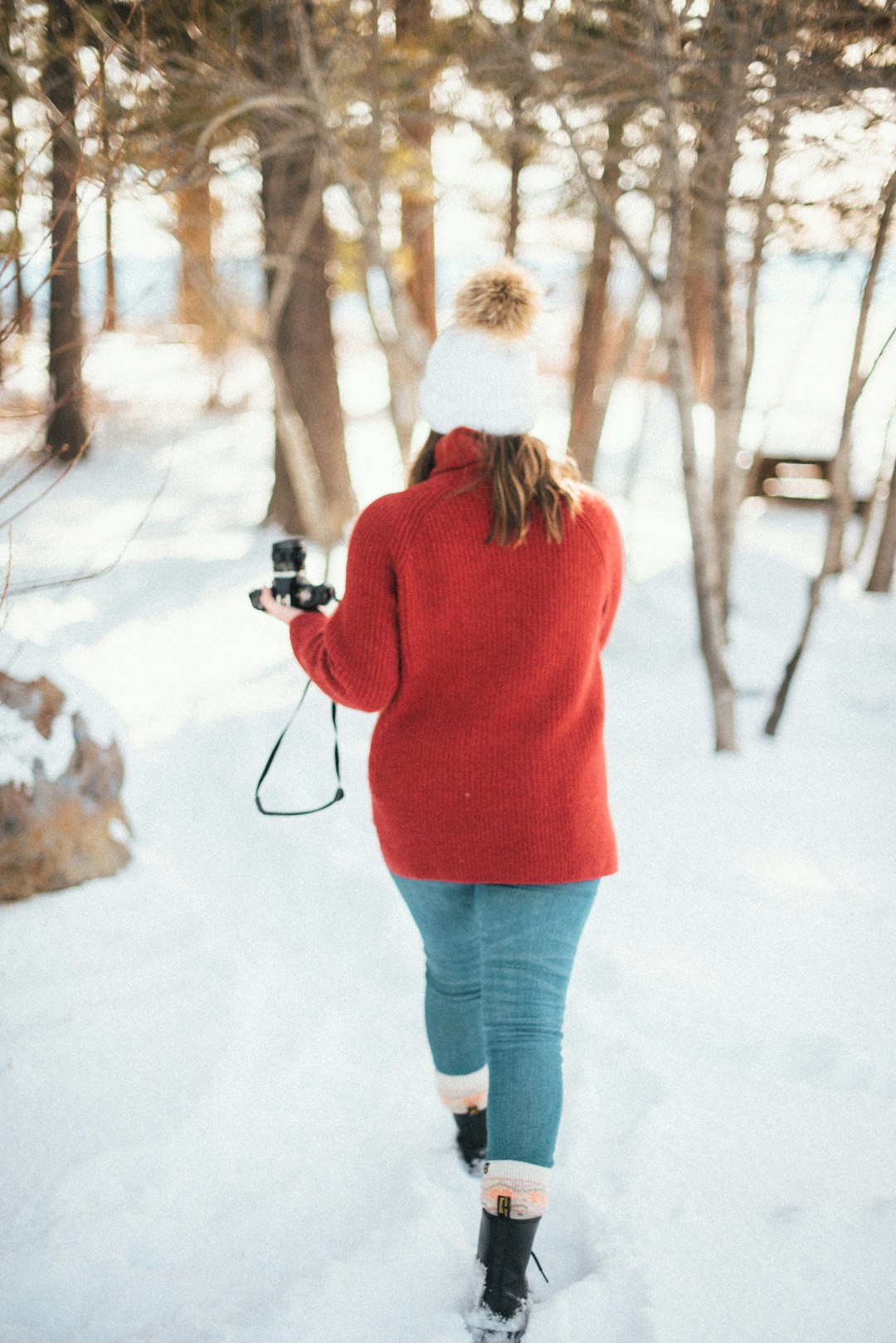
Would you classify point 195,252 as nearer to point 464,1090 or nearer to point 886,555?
point 464,1090

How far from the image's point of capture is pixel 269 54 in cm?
405

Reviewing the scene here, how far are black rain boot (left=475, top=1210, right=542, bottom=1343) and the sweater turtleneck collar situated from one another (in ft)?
3.97

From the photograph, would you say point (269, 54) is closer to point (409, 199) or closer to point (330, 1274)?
point (409, 199)

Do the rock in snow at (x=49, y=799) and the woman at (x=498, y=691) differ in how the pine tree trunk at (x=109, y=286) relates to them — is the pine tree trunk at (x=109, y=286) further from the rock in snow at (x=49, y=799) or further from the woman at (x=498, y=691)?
the rock in snow at (x=49, y=799)

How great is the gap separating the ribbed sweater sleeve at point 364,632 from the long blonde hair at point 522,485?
17 cm

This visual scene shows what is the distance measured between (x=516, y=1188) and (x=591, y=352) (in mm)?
8332

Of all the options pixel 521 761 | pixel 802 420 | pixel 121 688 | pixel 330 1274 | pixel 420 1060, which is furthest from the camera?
pixel 802 420

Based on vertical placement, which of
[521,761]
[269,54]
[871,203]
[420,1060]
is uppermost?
[269,54]

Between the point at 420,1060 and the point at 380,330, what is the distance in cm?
386

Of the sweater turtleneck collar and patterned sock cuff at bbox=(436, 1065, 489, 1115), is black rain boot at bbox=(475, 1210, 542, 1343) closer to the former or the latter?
patterned sock cuff at bbox=(436, 1065, 489, 1115)

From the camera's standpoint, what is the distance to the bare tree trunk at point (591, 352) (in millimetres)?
6909

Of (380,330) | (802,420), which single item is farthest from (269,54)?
(802,420)

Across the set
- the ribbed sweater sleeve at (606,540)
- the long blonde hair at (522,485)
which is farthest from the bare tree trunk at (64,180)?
the ribbed sweater sleeve at (606,540)

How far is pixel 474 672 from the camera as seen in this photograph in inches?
57.7
